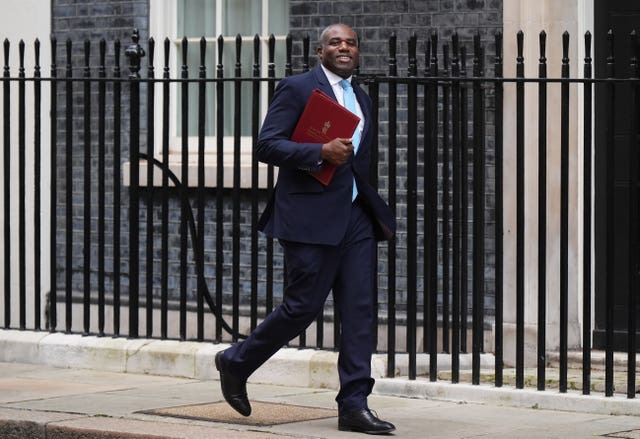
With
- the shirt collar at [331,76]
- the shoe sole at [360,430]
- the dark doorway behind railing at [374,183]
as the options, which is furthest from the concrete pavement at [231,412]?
the shirt collar at [331,76]

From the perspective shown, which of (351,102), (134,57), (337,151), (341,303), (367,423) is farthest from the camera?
(134,57)

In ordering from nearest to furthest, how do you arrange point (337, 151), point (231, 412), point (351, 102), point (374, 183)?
point (337, 151) → point (351, 102) → point (231, 412) → point (374, 183)

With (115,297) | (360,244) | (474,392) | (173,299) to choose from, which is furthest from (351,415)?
(173,299)

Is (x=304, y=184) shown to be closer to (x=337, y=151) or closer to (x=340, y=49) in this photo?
(x=337, y=151)

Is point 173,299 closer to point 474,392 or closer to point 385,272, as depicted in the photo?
point 385,272

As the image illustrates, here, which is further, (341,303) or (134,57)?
(134,57)

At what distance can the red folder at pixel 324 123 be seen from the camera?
7266 millimetres

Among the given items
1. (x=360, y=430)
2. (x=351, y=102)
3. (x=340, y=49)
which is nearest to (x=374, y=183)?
(x=351, y=102)

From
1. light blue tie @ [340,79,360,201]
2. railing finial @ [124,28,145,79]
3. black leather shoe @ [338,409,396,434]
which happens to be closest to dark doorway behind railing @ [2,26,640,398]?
railing finial @ [124,28,145,79]

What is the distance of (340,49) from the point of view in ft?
24.1

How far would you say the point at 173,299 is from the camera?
11.4 meters

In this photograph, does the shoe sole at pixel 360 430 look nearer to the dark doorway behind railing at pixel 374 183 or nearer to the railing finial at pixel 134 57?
the dark doorway behind railing at pixel 374 183

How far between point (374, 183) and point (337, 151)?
167cm

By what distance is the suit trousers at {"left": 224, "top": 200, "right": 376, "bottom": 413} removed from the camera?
7.30 metres
